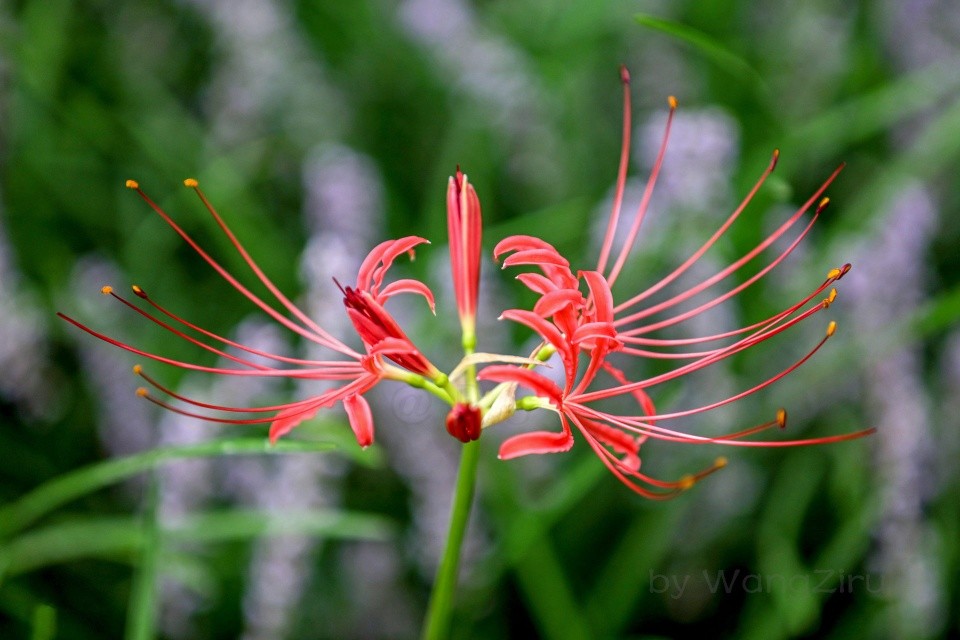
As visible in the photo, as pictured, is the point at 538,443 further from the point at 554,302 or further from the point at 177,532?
the point at 177,532

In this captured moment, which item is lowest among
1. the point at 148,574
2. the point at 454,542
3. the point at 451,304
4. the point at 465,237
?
the point at 454,542

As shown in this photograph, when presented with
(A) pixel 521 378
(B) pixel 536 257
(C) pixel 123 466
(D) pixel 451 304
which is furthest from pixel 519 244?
(D) pixel 451 304

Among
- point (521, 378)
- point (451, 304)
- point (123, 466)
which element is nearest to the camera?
point (521, 378)

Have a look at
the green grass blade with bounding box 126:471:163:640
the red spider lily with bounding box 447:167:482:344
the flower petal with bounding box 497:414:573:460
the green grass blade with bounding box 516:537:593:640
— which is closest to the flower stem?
the flower petal with bounding box 497:414:573:460

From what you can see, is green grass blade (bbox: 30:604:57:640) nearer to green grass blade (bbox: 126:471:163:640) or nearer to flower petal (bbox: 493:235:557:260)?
green grass blade (bbox: 126:471:163:640)

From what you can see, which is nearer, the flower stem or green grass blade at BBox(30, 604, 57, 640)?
the flower stem

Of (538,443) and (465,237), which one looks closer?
(538,443)

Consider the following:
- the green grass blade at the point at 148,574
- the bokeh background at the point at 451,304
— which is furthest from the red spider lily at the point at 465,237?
the green grass blade at the point at 148,574
